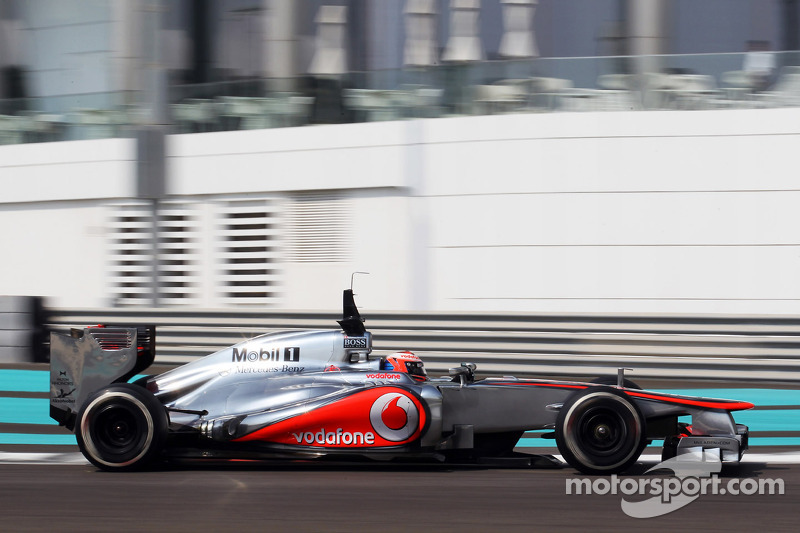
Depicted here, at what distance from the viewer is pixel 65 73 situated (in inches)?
647

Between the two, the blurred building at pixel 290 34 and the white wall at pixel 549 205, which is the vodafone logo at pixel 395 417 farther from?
the blurred building at pixel 290 34

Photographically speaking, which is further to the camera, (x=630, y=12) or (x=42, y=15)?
(x=42, y=15)

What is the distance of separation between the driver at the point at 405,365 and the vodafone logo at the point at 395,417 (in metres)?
0.53

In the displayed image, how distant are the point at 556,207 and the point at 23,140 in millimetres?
8532

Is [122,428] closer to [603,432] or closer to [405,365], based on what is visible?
[405,365]

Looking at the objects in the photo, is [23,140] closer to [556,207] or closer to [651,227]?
[556,207]

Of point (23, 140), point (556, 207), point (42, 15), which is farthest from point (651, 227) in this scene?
point (42, 15)

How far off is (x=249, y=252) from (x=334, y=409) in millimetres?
7457

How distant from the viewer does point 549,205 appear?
1159 cm

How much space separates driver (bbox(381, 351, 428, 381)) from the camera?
6.66 m

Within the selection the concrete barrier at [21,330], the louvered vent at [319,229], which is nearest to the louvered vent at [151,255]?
the louvered vent at [319,229]

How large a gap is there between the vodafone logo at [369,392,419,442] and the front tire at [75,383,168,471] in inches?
54.3

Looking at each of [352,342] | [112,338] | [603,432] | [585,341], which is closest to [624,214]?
[585,341]

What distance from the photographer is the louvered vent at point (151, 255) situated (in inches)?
536
